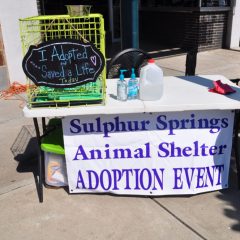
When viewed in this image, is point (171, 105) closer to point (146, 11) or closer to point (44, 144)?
point (44, 144)

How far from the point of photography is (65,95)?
2766mm

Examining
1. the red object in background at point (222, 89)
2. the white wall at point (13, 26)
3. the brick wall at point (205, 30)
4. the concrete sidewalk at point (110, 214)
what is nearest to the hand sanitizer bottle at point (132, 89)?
the red object in background at point (222, 89)

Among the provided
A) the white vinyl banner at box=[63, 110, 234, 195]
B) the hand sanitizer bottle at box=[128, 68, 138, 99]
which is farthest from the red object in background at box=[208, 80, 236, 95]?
the hand sanitizer bottle at box=[128, 68, 138, 99]

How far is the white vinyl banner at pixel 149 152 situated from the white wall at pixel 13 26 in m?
3.68

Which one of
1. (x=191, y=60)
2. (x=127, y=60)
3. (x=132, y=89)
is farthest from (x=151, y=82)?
(x=191, y=60)

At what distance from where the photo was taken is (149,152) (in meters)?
2.93

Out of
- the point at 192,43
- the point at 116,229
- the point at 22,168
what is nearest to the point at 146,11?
the point at 192,43

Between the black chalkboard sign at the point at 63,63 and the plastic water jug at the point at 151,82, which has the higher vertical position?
the black chalkboard sign at the point at 63,63

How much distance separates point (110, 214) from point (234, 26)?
8267 millimetres

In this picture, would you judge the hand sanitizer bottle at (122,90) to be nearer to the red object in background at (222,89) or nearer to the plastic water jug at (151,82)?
the plastic water jug at (151,82)

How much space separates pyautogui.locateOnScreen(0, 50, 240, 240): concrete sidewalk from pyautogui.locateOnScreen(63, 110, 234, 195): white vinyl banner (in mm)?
96

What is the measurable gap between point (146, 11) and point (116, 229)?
31.1 feet

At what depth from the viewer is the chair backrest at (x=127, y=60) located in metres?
3.90

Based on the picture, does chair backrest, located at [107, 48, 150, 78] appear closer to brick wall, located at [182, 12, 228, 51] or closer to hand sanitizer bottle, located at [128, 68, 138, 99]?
hand sanitizer bottle, located at [128, 68, 138, 99]
